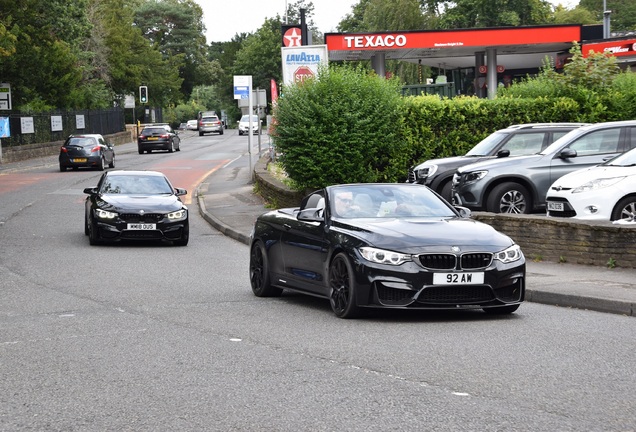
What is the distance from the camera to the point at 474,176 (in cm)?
1994

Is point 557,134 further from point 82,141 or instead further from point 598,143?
point 82,141

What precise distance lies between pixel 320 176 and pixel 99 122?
54.1 m

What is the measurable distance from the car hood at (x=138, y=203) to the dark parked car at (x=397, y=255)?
8.71 metres

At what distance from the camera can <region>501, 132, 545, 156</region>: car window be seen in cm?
2139

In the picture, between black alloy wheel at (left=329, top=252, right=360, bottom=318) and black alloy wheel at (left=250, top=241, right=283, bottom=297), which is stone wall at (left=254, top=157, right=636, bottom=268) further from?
black alloy wheel at (left=329, top=252, right=360, bottom=318)

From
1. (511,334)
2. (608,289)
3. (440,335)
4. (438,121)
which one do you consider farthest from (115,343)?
(438,121)

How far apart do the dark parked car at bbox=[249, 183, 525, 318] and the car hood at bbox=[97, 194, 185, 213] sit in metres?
8.71

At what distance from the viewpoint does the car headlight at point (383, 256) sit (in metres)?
10.7

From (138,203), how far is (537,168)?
7.49 metres

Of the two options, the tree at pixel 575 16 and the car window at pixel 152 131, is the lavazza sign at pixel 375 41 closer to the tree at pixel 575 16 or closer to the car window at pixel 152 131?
the car window at pixel 152 131

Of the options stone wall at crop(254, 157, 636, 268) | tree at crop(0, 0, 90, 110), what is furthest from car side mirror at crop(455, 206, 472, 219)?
tree at crop(0, 0, 90, 110)

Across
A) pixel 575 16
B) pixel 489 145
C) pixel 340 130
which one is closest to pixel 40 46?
pixel 340 130

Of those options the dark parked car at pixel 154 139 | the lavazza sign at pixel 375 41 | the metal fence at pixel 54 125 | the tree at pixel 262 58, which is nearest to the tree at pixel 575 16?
the tree at pixel 262 58

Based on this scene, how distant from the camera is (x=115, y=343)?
9.79m
